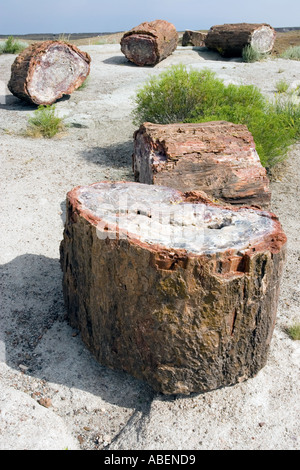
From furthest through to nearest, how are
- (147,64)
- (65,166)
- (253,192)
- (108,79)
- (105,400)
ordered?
(147,64), (108,79), (65,166), (253,192), (105,400)

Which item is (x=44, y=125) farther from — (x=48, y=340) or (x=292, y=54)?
(x=292, y=54)

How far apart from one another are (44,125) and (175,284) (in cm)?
535

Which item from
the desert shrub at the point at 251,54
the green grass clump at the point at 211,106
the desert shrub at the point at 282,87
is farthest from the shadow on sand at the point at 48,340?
the desert shrub at the point at 251,54

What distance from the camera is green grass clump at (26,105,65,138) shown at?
276 inches

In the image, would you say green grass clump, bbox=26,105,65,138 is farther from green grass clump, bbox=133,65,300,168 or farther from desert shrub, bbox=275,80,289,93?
desert shrub, bbox=275,80,289,93

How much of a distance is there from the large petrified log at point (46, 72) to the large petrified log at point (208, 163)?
4147 millimetres

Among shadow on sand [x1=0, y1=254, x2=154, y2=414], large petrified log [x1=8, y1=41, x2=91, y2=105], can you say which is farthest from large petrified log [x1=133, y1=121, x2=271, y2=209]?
large petrified log [x1=8, y1=41, x2=91, y2=105]

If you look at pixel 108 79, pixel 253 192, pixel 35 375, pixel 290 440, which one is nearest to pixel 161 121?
pixel 253 192

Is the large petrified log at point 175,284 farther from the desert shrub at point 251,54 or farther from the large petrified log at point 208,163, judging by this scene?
the desert shrub at point 251,54

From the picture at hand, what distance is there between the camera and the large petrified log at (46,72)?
792 centimetres

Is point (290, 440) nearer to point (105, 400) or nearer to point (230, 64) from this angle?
point (105, 400)

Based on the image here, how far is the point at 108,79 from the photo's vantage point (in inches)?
395

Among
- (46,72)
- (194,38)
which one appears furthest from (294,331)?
(194,38)

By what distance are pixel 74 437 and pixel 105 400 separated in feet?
0.94
